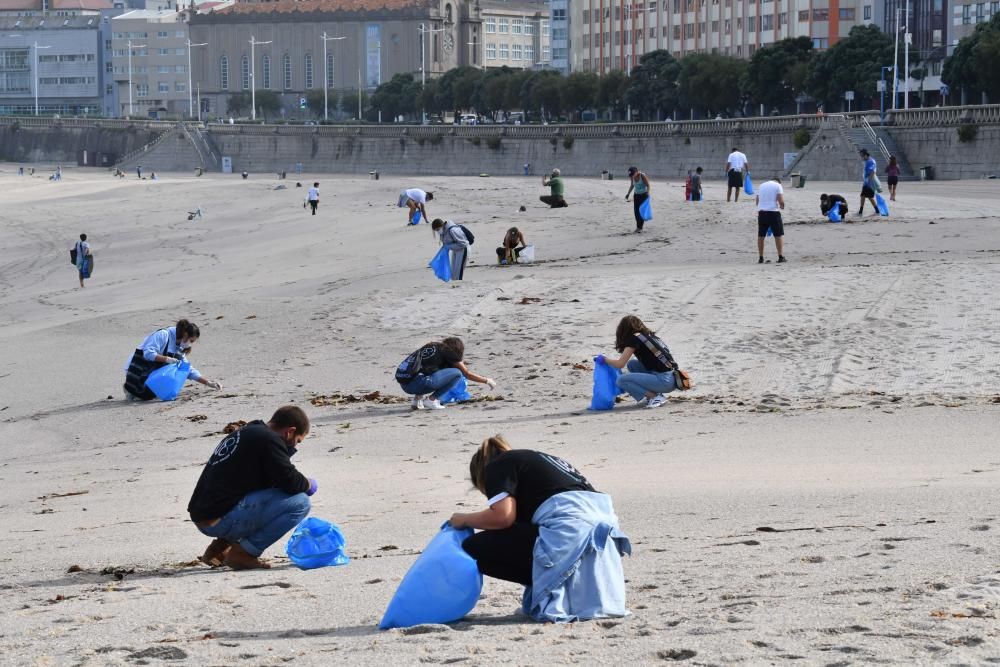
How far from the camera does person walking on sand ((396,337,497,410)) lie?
13164 mm

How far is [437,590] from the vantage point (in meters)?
6.23

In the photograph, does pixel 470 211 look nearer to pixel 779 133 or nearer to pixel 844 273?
pixel 844 273

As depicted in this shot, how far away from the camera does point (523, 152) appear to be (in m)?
86.7

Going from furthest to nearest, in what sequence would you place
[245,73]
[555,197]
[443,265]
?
[245,73], [555,197], [443,265]

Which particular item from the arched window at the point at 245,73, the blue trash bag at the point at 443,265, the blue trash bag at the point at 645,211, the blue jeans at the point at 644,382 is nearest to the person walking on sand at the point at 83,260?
the blue trash bag at the point at 443,265

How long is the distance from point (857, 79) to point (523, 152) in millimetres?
20619

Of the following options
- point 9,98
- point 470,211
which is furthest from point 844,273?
point 9,98

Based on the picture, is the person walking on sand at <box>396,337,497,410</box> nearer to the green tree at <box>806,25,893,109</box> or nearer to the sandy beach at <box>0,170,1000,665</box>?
the sandy beach at <box>0,170,1000,665</box>

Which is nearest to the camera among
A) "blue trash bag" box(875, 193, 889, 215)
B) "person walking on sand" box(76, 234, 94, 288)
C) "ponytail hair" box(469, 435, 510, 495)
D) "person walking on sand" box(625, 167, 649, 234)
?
"ponytail hair" box(469, 435, 510, 495)

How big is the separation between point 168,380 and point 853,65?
67567mm

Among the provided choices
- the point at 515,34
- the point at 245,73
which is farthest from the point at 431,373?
the point at 515,34

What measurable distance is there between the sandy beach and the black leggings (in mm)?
228

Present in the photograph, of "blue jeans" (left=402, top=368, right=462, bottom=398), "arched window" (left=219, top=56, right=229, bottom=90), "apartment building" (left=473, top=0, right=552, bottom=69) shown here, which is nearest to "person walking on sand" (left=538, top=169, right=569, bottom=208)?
"blue jeans" (left=402, top=368, right=462, bottom=398)

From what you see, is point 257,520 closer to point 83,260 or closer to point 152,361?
point 152,361
